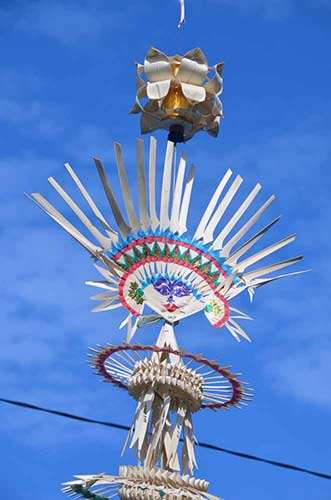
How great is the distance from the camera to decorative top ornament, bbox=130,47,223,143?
3312cm

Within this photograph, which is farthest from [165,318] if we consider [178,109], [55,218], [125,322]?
[178,109]

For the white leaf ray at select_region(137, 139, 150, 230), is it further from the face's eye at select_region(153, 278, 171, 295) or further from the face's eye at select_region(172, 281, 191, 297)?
the face's eye at select_region(172, 281, 191, 297)

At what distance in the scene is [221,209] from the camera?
32062 millimetres

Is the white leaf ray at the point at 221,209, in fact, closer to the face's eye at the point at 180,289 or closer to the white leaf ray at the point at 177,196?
the white leaf ray at the point at 177,196

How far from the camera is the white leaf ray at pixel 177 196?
103ft

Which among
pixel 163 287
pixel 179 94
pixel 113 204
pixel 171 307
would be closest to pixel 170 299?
pixel 171 307

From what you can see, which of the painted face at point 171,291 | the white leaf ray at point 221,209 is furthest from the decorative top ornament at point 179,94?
the painted face at point 171,291

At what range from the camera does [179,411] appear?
29.9 metres

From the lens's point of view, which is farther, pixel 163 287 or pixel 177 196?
pixel 177 196

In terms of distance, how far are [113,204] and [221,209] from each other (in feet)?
9.11

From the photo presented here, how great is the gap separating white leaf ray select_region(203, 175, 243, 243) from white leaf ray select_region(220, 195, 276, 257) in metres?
0.43

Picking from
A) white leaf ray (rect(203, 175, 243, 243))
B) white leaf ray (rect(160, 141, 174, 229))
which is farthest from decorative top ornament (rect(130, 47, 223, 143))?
white leaf ray (rect(203, 175, 243, 243))

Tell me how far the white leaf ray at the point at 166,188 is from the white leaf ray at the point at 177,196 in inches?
5.8

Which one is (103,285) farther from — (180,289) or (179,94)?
(179,94)
